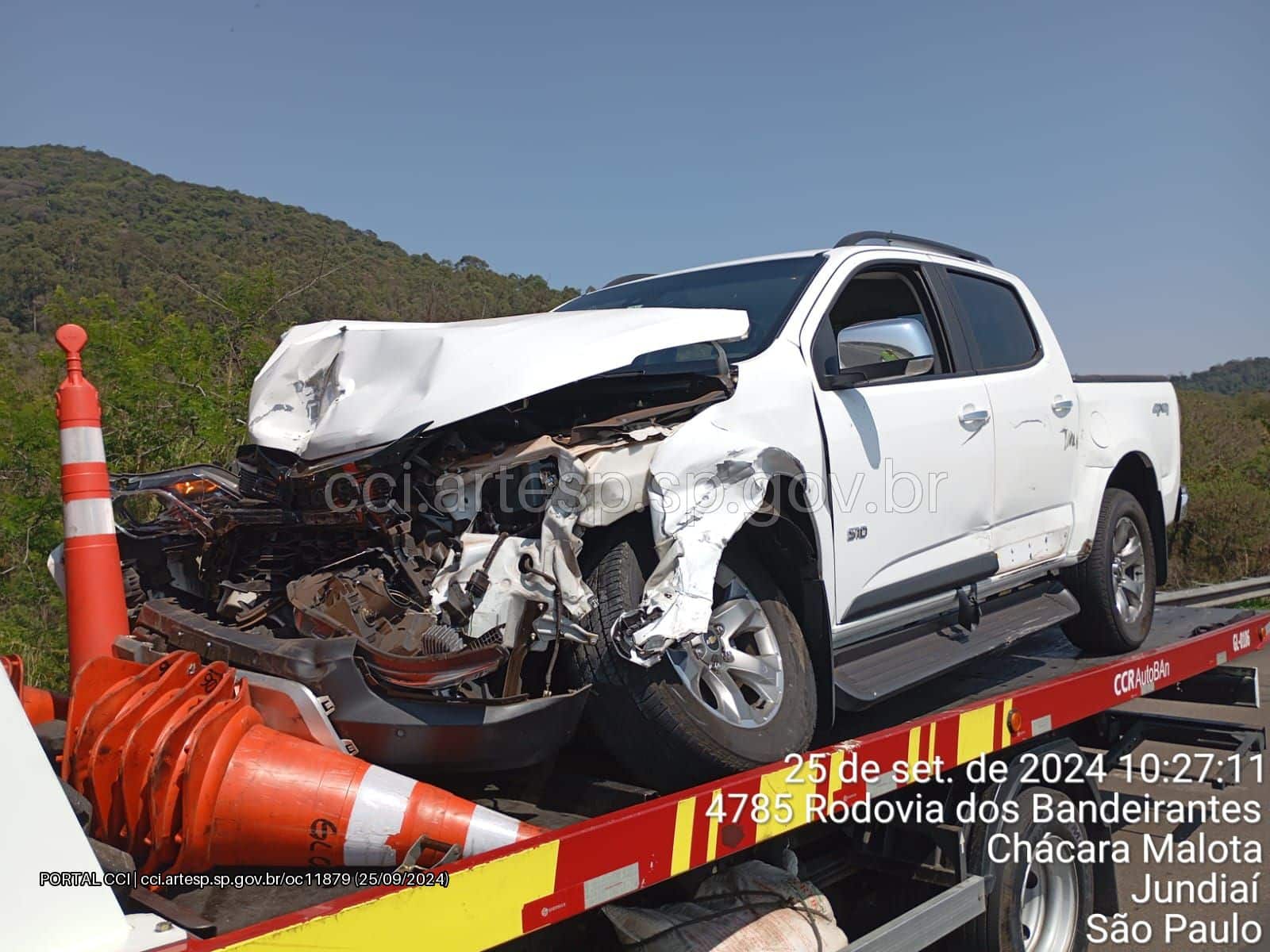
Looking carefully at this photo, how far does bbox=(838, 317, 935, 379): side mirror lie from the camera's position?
372 centimetres

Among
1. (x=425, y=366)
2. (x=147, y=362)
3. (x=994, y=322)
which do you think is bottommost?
(x=425, y=366)

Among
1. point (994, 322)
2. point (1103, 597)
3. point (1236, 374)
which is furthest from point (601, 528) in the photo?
point (1236, 374)

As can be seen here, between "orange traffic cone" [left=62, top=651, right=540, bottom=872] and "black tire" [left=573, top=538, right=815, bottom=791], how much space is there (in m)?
0.49

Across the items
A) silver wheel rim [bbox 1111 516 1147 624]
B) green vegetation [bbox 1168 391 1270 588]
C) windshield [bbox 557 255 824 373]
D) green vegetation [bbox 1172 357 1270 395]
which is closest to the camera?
windshield [bbox 557 255 824 373]

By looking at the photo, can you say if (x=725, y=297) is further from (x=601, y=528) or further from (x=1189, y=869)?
(x=1189, y=869)

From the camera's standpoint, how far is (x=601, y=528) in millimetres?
2885

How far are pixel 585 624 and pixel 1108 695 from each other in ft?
9.03

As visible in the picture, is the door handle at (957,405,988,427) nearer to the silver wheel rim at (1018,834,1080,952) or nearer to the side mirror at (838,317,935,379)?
the side mirror at (838,317,935,379)

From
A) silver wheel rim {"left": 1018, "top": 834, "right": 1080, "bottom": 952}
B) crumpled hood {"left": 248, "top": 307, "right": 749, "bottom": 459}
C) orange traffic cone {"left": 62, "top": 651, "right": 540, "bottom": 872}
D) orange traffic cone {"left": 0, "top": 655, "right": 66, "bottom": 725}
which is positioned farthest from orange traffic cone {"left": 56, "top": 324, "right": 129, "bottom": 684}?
silver wheel rim {"left": 1018, "top": 834, "right": 1080, "bottom": 952}

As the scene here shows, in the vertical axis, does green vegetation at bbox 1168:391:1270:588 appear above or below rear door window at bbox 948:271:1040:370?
below

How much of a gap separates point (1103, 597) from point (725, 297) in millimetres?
2537

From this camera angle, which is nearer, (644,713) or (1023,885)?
(644,713)

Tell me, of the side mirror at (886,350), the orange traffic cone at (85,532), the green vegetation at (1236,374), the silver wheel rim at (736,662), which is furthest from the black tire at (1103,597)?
the green vegetation at (1236,374)

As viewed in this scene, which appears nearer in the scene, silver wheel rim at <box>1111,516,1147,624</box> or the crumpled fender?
the crumpled fender
